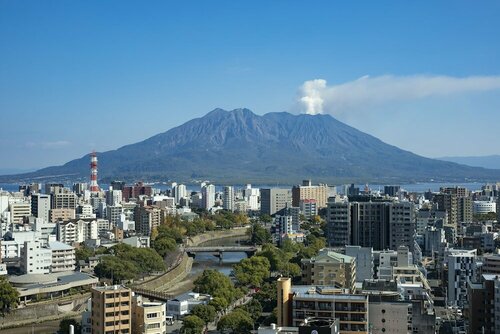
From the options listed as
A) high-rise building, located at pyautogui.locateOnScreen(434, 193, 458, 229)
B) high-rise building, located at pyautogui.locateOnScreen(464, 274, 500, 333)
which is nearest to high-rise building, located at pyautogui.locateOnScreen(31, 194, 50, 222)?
high-rise building, located at pyautogui.locateOnScreen(434, 193, 458, 229)

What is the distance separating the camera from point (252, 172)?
8550 cm

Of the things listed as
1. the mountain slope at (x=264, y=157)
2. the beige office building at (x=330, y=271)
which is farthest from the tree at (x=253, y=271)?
the mountain slope at (x=264, y=157)

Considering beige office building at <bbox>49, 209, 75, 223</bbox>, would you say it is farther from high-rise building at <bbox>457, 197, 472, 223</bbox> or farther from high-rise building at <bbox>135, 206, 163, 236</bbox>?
high-rise building at <bbox>457, 197, 472, 223</bbox>

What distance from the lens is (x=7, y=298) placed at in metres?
12.2

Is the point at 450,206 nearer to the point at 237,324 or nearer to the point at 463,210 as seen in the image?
the point at 463,210

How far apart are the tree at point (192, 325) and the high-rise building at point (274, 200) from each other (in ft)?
84.5

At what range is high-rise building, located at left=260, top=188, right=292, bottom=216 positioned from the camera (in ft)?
119

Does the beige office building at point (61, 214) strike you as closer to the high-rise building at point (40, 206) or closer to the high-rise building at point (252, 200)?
the high-rise building at point (40, 206)

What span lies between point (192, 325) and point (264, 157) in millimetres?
83279

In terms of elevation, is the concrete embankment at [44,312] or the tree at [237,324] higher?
the tree at [237,324]

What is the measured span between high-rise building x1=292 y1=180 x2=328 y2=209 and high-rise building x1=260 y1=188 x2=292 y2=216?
0.52 metres

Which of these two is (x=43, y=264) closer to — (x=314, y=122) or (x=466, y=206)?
(x=466, y=206)

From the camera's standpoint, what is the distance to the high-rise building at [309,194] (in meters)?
36.2

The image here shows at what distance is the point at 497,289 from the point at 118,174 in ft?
263
